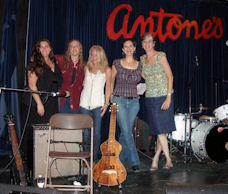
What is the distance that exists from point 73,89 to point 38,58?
1.95 ft

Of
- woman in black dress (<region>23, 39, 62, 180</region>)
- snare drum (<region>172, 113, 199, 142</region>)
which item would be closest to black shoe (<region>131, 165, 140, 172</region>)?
woman in black dress (<region>23, 39, 62, 180</region>)

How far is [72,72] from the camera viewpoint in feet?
13.8

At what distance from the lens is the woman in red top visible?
420 cm

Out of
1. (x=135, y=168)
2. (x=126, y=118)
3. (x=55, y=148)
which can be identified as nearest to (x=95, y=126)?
(x=126, y=118)

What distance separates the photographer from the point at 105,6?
6.39 meters

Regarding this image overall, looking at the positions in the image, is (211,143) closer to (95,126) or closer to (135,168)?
(135,168)

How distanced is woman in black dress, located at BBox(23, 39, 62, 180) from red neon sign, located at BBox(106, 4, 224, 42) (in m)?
2.61

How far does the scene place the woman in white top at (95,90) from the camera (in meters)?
4.10

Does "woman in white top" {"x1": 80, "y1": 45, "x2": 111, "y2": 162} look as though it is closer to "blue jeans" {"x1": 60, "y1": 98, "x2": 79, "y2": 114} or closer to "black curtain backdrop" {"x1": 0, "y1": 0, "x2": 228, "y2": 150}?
"blue jeans" {"x1": 60, "y1": 98, "x2": 79, "y2": 114}

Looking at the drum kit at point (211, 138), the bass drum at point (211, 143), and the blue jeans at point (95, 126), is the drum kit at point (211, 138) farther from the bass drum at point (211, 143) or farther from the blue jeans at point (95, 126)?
the blue jeans at point (95, 126)

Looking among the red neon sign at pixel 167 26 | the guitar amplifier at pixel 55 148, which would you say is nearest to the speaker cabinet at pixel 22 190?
the guitar amplifier at pixel 55 148

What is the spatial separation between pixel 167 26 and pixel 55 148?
13.4 feet

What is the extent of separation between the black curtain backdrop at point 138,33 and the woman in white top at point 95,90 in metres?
1.84

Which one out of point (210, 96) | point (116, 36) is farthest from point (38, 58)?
point (210, 96)
